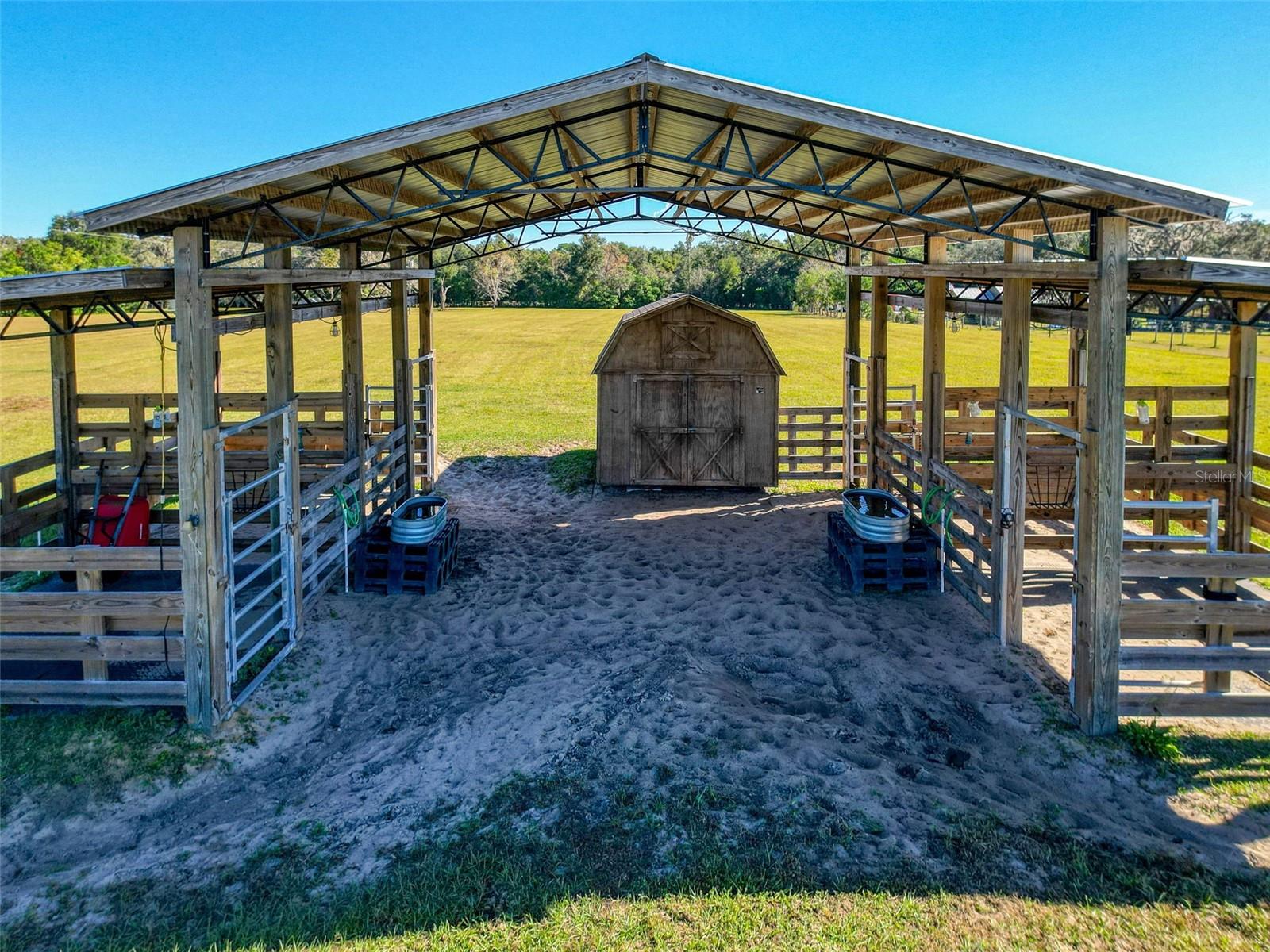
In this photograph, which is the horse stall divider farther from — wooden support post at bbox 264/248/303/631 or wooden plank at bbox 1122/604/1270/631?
wooden plank at bbox 1122/604/1270/631

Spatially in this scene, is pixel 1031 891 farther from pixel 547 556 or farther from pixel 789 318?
pixel 789 318

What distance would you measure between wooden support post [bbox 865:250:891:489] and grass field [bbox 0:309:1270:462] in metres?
8.16

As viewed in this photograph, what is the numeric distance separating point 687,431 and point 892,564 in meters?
5.96

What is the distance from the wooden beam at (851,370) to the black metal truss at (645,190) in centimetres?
85

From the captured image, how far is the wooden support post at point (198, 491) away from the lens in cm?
726

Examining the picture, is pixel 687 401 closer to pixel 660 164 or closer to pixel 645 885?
pixel 660 164

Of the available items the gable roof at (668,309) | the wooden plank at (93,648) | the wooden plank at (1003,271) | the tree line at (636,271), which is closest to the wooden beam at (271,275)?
the wooden plank at (93,648)

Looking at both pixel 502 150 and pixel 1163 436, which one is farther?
pixel 1163 436

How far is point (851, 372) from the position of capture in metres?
16.0

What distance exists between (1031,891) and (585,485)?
468 inches

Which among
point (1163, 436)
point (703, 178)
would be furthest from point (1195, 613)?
point (703, 178)

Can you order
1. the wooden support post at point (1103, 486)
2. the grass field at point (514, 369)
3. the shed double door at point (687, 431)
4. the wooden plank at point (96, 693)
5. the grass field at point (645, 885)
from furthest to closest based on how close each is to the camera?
1. the grass field at point (514, 369)
2. the shed double door at point (687, 431)
3. the wooden plank at point (96, 693)
4. the wooden support post at point (1103, 486)
5. the grass field at point (645, 885)

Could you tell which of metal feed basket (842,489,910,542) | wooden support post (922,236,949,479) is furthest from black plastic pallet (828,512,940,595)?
wooden support post (922,236,949,479)

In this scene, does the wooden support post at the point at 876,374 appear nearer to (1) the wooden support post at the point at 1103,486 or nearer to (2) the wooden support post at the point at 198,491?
(1) the wooden support post at the point at 1103,486
